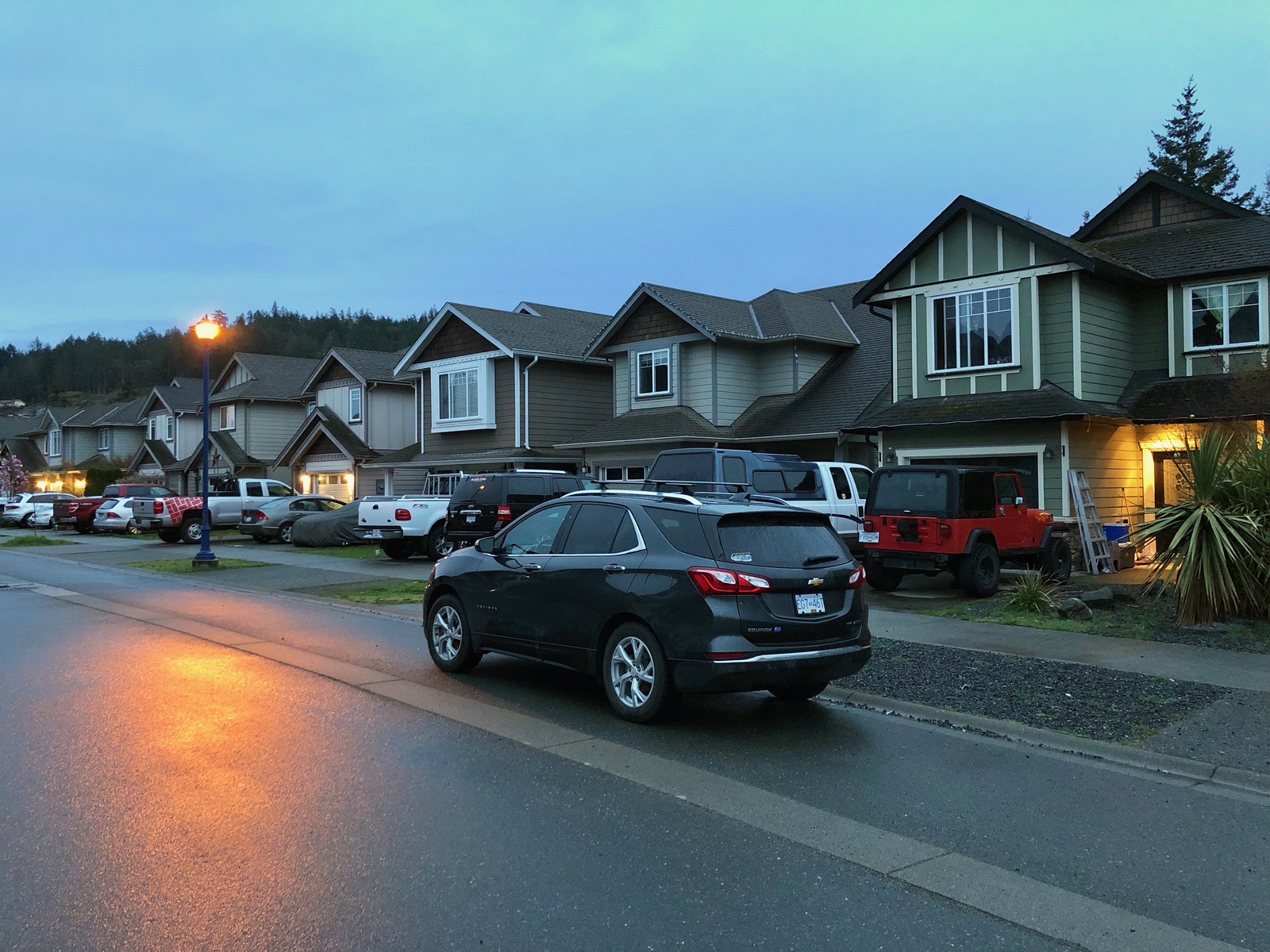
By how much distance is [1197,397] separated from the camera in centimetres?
1905

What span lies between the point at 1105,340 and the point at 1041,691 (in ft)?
43.3

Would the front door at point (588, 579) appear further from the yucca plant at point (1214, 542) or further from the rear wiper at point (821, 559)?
the yucca plant at point (1214, 542)

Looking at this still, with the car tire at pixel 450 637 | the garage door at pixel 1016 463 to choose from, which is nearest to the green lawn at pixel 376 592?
the car tire at pixel 450 637

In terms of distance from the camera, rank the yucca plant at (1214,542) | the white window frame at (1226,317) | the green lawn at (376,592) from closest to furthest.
→ the yucca plant at (1214,542) → the green lawn at (376,592) → the white window frame at (1226,317)

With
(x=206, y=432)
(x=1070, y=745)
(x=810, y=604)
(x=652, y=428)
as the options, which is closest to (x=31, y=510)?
(x=206, y=432)

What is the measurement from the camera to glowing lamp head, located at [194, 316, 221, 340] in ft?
66.4

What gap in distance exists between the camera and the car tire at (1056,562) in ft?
53.9

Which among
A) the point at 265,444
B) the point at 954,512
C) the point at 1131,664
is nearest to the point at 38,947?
the point at 1131,664

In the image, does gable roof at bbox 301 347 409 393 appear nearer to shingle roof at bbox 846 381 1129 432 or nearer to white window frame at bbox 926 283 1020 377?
shingle roof at bbox 846 381 1129 432

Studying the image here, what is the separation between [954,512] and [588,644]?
8558 mm

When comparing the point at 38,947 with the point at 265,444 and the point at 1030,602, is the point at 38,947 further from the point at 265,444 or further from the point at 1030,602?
the point at 265,444

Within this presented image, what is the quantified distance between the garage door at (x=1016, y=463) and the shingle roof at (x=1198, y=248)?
4419mm

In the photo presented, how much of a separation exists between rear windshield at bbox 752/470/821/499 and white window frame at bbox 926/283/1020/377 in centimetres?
439

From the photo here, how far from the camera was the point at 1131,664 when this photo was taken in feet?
31.7
